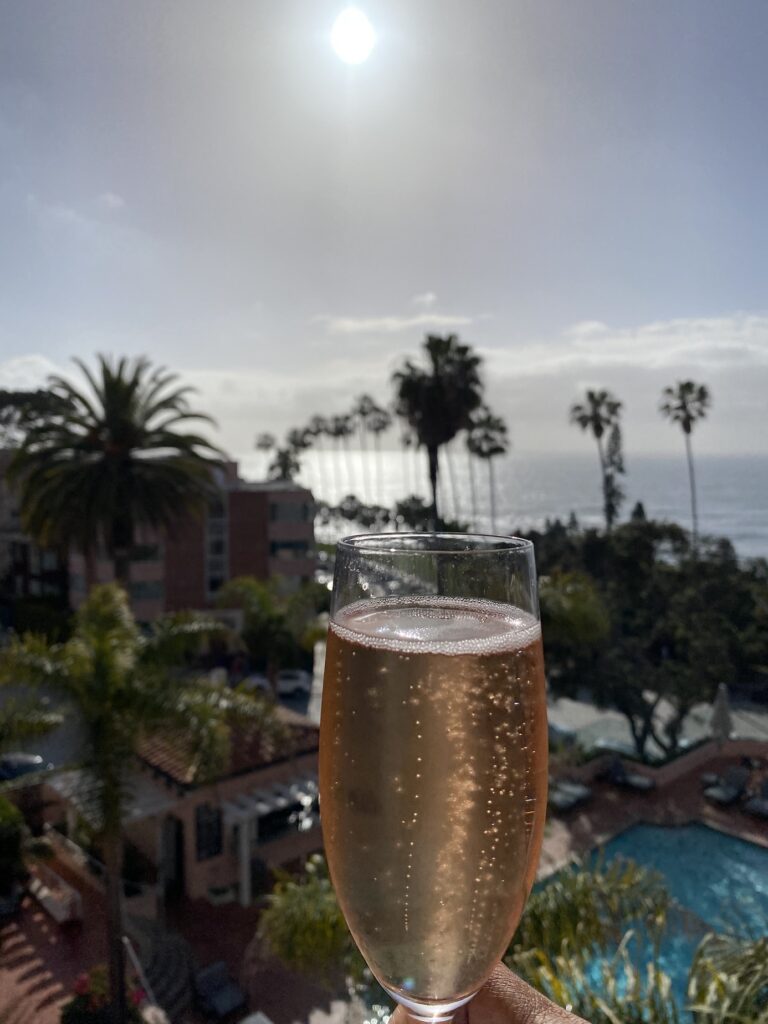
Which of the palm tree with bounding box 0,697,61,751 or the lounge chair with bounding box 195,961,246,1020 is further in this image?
the lounge chair with bounding box 195,961,246,1020

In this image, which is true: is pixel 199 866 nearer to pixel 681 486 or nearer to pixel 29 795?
pixel 29 795

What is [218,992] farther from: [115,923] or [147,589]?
[147,589]

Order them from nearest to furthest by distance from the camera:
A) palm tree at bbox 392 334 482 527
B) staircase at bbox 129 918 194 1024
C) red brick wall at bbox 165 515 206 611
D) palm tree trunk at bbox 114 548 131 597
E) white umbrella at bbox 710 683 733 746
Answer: staircase at bbox 129 918 194 1024, white umbrella at bbox 710 683 733 746, palm tree trunk at bbox 114 548 131 597, palm tree at bbox 392 334 482 527, red brick wall at bbox 165 515 206 611

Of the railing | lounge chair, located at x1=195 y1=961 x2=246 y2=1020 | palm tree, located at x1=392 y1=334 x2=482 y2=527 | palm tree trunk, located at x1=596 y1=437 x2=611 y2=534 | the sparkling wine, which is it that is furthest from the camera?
palm tree trunk, located at x1=596 y1=437 x2=611 y2=534

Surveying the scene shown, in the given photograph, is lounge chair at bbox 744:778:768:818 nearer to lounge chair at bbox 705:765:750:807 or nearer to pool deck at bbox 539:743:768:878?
pool deck at bbox 539:743:768:878

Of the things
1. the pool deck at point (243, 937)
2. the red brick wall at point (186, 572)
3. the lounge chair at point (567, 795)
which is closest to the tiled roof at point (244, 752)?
the pool deck at point (243, 937)

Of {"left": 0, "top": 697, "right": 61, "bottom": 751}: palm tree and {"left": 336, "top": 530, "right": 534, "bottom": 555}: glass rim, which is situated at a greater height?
{"left": 336, "top": 530, "right": 534, "bottom": 555}: glass rim

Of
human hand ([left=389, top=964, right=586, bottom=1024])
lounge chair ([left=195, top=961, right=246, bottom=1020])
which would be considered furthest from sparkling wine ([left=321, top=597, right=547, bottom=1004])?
lounge chair ([left=195, top=961, right=246, bottom=1020])
